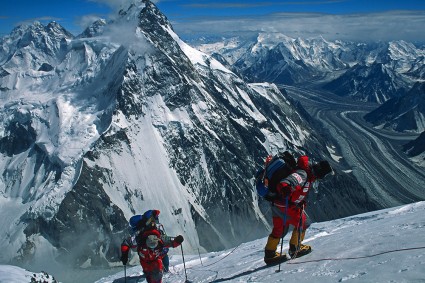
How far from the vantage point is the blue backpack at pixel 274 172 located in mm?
14258

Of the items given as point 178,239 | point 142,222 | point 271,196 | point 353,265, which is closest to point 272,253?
point 271,196

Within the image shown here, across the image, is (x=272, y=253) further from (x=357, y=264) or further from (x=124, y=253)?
(x=124, y=253)

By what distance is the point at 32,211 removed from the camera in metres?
169

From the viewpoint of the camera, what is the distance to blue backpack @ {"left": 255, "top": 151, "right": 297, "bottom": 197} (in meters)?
14.3

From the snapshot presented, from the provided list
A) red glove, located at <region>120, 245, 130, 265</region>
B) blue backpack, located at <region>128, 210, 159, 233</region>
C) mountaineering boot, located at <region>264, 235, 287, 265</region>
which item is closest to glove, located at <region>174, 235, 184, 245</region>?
blue backpack, located at <region>128, 210, 159, 233</region>

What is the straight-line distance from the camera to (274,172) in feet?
47.0

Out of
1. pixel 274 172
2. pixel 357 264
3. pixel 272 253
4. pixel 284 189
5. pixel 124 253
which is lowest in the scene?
pixel 357 264

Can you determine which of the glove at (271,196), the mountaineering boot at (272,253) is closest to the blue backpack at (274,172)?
the glove at (271,196)

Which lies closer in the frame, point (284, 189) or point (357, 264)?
point (357, 264)

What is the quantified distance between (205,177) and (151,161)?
2877 centimetres

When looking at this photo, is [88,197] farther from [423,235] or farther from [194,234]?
[423,235]

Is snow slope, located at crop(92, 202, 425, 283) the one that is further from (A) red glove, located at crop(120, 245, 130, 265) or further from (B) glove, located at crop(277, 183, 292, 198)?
(A) red glove, located at crop(120, 245, 130, 265)

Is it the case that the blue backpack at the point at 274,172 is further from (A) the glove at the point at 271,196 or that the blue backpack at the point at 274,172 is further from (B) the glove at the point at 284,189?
(B) the glove at the point at 284,189

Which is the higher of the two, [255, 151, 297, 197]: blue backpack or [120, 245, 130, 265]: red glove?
[255, 151, 297, 197]: blue backpack
